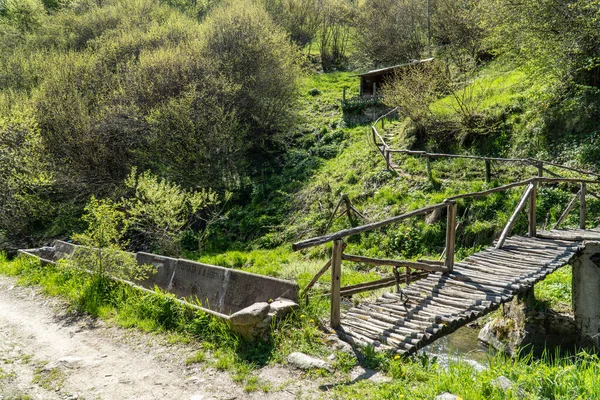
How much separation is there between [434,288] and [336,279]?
2.03m

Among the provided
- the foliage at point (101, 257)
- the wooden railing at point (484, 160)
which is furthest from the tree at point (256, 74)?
the foliage at point (101, 257)

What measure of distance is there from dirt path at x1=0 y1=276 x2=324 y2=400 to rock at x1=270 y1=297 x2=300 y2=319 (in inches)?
41.0

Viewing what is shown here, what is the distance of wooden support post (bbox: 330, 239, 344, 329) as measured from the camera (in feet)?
20.4

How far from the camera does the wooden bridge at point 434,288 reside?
5949mm

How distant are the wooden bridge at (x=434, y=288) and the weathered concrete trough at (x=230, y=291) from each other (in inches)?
31.4

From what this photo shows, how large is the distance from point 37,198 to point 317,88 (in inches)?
1018

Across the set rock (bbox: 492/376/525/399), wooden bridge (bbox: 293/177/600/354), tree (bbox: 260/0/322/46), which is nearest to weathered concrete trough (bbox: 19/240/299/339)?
wooden bridge (bbox: 293/177/600/354)

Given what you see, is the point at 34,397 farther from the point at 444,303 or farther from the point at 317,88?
the point at 317,88

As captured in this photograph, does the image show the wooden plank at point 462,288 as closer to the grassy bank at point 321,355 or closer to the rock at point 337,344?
the grassy bank at point 321,355

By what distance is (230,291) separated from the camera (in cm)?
876

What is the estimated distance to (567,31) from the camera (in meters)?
15.7

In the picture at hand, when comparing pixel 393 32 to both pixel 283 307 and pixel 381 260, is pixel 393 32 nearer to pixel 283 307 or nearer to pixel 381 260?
pixel 381 260

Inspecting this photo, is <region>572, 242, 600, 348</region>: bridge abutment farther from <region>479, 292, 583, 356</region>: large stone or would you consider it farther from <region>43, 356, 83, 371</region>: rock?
<region>43, 356, 83, 371</region>: rock

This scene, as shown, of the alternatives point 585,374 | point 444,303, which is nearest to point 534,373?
point 585,374
